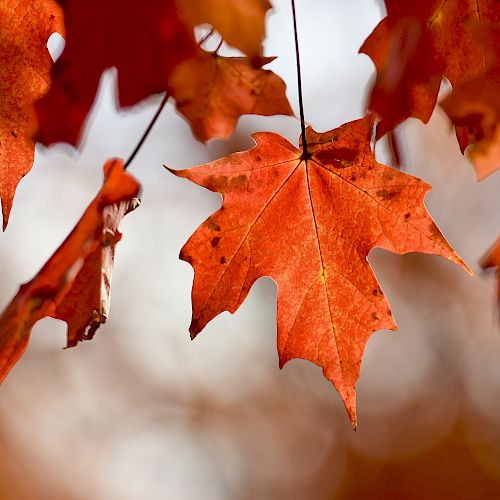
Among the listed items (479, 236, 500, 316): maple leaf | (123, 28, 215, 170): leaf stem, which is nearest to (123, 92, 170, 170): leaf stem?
(123, 28, 215, 170): leaf stem

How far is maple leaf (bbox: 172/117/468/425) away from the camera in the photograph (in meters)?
1.21

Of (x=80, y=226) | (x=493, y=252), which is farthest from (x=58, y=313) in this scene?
(x=493, y=252)

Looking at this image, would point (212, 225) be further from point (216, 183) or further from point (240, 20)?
point (240, 20)

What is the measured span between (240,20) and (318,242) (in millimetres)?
427

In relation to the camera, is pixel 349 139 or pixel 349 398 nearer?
pixel 349 398

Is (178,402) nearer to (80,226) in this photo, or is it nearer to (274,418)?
(274,418)

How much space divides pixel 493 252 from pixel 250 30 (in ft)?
2.18

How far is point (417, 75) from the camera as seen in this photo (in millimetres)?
1212

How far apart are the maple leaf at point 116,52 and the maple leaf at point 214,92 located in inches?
1.2

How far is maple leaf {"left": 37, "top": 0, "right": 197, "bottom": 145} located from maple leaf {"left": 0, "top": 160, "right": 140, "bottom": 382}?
0.17 metres

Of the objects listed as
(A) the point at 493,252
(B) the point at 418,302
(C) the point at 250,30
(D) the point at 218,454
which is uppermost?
(B) the point at 418,302

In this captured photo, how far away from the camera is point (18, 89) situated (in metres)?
1.12

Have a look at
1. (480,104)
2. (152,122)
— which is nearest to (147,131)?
(152,122)

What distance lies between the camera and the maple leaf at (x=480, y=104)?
1.15 meters
